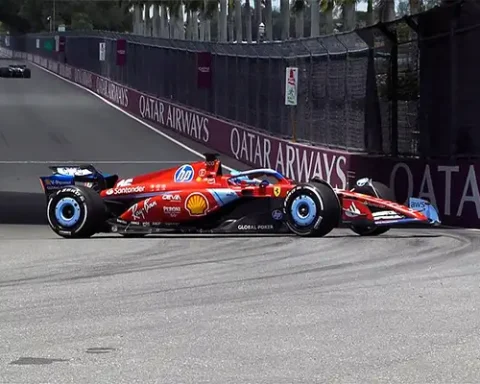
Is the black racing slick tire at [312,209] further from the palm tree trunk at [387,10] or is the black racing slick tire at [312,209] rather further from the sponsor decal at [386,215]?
the palm tree trunk at [387,10]

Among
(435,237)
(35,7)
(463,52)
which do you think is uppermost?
(35,7)

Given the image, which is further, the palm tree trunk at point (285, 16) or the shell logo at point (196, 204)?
the palm tree trunk at point (285, 16)

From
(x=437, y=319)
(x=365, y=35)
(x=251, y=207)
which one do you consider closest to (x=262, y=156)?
(x=365, y=35)

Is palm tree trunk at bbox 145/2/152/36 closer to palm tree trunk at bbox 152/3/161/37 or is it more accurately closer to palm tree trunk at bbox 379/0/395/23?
palm tree trunk at bbox 152/3/161/37

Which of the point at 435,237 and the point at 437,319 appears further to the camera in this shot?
the point at 435,237

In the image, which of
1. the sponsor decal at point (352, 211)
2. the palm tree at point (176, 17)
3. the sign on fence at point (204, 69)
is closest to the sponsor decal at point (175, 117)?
the sign on fence at point (204, 69)

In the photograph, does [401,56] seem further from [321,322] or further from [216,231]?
[321,322]

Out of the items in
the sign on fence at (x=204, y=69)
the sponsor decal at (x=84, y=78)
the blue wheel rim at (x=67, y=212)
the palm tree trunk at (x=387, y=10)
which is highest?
the palm tree trunk at (x=387, y=10)

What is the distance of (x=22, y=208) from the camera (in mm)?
22594

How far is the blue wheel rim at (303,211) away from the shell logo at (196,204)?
3.88 ft

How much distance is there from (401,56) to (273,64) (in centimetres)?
1007

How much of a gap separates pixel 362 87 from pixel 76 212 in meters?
8.10

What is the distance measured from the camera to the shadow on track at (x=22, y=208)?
2044cm

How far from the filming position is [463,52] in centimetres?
1828
